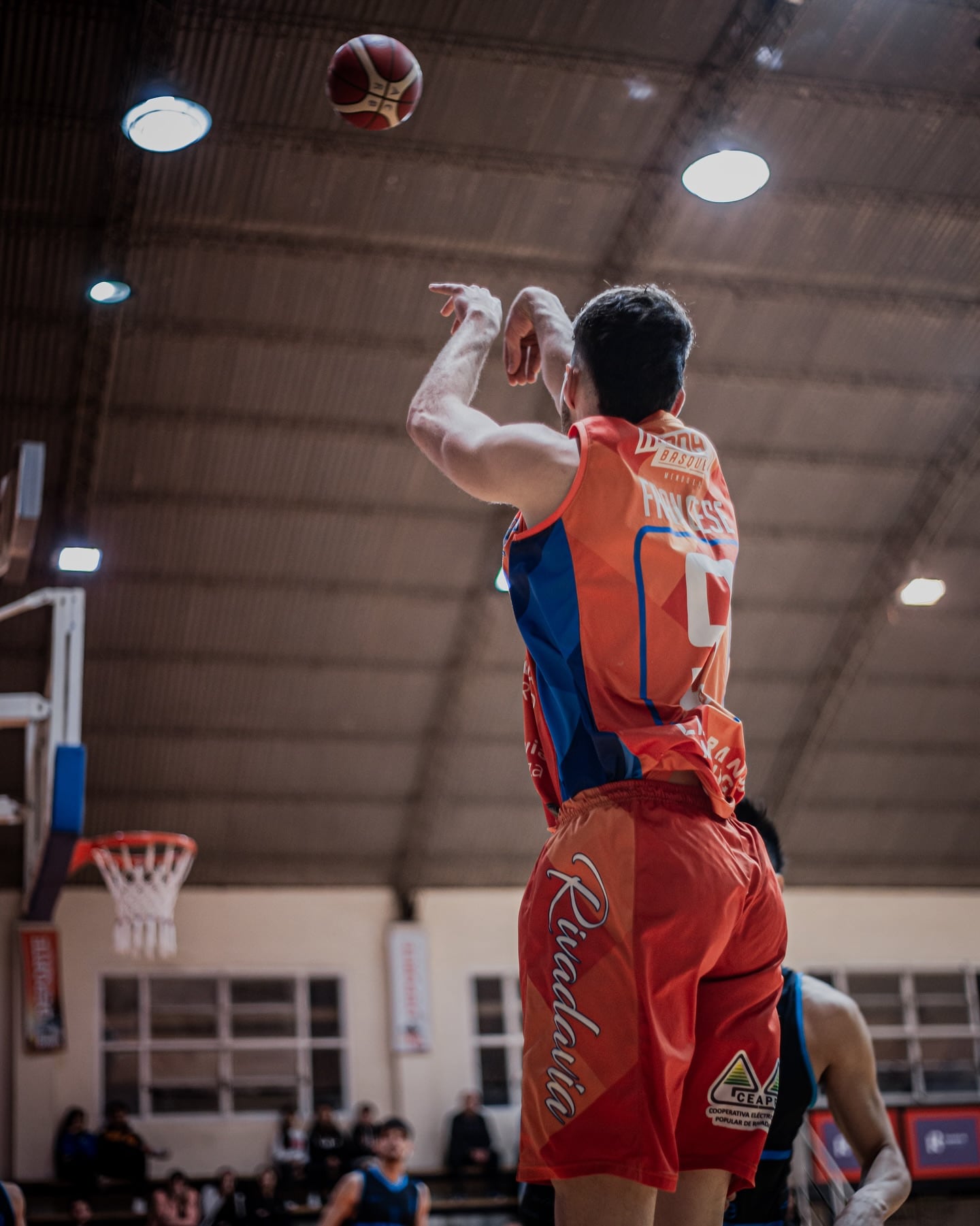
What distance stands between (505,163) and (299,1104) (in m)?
12.9

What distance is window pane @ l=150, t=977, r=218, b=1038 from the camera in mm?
20312

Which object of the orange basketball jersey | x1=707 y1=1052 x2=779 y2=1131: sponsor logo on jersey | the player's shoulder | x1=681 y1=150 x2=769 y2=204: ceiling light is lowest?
x1=707 y1=1052 x2=779 y2=1131: sponsor logo on jersey

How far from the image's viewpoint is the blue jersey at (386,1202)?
1274 centimetres

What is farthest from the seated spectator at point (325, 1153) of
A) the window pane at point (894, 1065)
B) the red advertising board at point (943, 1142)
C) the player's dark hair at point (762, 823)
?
the player's dark hair at point (762, 823)

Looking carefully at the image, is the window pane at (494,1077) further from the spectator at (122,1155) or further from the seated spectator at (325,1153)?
the spectator at (122,1155)

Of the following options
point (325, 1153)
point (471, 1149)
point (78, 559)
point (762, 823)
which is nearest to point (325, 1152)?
point (325, 1153)

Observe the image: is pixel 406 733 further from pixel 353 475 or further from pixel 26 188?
pixel 26 188

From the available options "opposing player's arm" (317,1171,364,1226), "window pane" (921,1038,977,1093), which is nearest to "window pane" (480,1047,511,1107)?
"window pane" (921,1038,977,1093)

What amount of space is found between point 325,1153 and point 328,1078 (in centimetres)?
195

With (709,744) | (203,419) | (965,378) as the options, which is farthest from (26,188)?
(709,744)

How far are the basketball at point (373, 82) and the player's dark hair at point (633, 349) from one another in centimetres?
632

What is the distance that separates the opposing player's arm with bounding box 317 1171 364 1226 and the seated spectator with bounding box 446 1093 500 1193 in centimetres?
713

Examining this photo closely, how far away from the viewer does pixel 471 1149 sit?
19.7 metres

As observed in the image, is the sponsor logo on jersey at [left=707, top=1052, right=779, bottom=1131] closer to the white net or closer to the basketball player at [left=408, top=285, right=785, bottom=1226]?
the basketball player at [left=408, top=285, right=785, bottom=1226]
